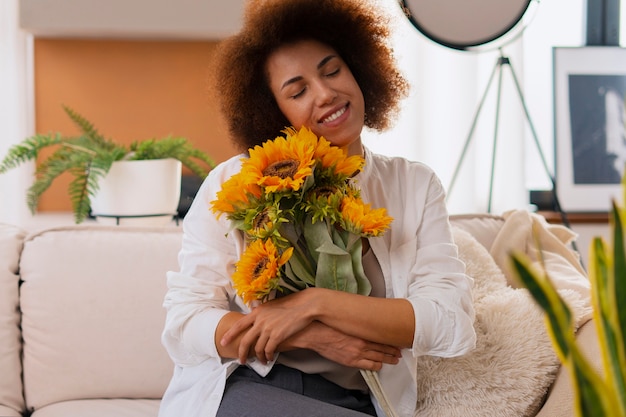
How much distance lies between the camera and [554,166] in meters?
3.76

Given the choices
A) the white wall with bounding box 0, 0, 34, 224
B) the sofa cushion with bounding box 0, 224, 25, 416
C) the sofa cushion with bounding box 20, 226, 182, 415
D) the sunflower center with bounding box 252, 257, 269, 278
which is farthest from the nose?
the white wall with bounding box 0, 0, 34, 224

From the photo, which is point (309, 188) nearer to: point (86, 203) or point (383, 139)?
point (86, 203)

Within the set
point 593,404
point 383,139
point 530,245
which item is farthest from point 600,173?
point 593,404

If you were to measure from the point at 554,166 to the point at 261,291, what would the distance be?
268 centimetres

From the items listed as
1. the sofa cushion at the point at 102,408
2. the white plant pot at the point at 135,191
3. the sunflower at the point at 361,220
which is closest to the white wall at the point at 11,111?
the white plant pot at the point at 135,191

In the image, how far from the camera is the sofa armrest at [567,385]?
5.21 feet

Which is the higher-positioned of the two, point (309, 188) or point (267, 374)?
point (309, 188)

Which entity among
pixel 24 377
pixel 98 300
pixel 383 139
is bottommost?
pixel 24 377

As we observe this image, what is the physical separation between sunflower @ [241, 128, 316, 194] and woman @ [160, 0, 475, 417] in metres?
0.20

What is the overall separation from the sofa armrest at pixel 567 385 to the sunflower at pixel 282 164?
0.66 m

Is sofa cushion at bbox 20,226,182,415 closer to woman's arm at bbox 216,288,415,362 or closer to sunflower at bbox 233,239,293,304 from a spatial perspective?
woman's arm at bbox 216,288,415,362

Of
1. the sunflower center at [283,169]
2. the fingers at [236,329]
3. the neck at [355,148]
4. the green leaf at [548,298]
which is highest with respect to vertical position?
the neck at [355,148]

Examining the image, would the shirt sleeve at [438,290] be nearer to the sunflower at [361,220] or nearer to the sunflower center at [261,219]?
the sunflower at [361,220]

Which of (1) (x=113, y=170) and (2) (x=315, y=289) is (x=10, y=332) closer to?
(1) (x=113, y=170)
